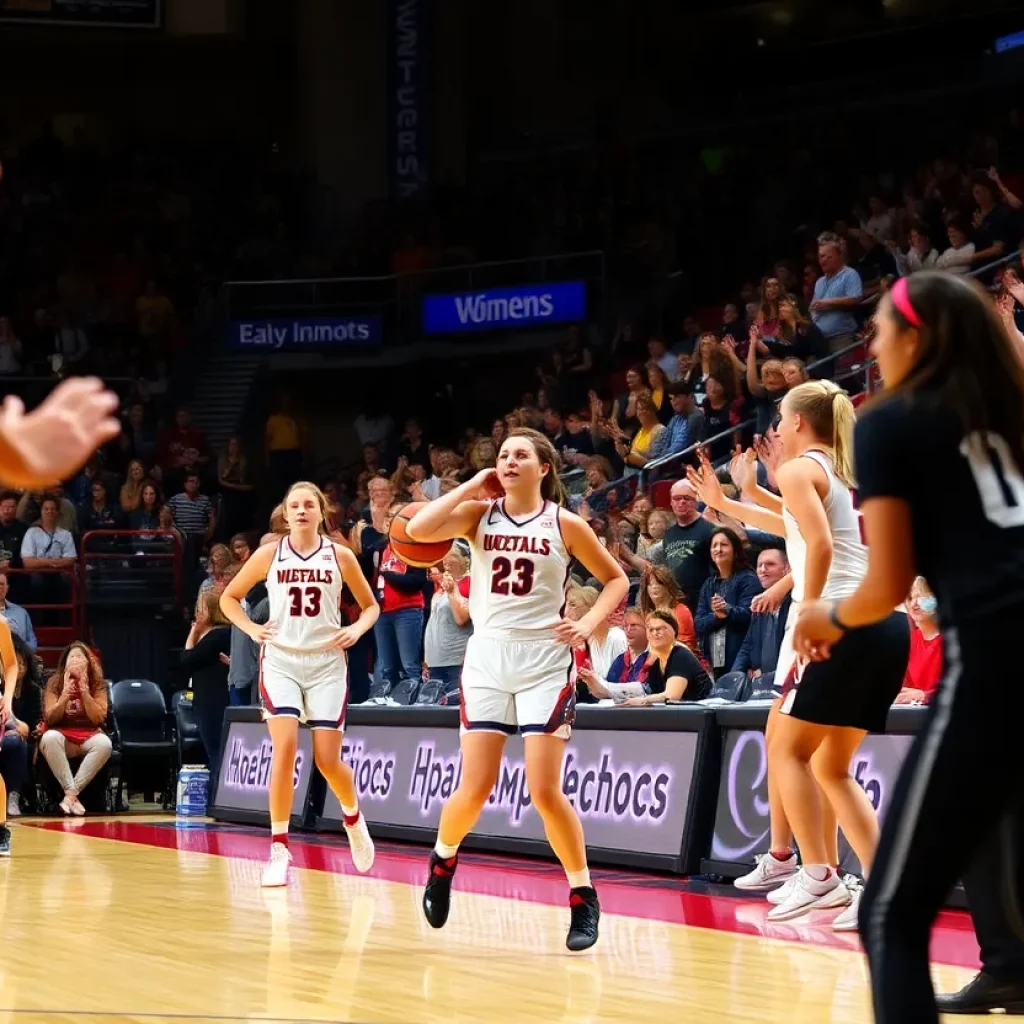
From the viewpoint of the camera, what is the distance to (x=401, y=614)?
14.7 metres

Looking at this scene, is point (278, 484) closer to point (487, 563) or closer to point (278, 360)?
point (278, 360)

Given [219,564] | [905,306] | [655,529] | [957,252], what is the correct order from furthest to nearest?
[219,564], [957,252], [655,529], [905,306]

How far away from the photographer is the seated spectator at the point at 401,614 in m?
14.7

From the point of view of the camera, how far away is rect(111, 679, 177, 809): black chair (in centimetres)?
1708

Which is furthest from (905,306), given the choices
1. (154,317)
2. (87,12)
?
(154,317)

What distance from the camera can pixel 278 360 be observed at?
25.9 metres

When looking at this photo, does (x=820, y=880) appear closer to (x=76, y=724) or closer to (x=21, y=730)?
(x=21, y=730)

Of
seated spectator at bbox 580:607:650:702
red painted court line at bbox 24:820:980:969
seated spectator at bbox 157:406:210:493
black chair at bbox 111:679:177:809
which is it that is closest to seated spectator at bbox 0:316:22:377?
seated spectator at bbox 157:406:210:493

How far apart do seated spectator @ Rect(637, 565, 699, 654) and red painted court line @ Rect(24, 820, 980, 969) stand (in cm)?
174

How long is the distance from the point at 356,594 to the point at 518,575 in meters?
3.33

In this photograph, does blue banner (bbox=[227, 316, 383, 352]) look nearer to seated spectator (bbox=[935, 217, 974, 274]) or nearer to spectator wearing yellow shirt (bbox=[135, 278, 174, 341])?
spectator wearing yellow shirt (bbox=[135, 278, 174, 341])

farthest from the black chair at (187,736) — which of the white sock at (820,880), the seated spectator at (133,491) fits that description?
the white sock at (820,880)

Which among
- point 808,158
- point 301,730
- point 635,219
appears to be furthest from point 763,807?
point 635,219

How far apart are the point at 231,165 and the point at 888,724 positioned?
22.5m
